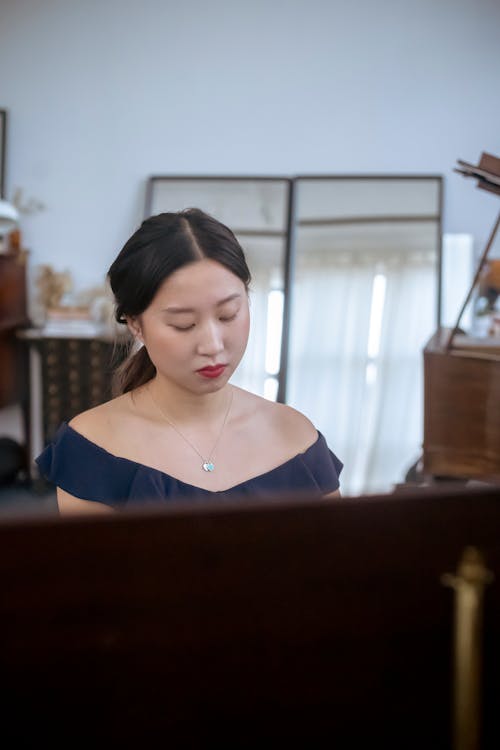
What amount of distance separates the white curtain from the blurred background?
11 millimetres

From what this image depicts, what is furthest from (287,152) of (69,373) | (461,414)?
(461,414)

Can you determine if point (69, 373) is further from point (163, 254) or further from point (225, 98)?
point (163, 254)

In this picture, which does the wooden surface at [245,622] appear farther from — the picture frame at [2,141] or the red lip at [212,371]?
the picture frame at [2,141]

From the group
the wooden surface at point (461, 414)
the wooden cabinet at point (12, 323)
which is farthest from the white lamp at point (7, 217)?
the wooden surface at point (461, 414)

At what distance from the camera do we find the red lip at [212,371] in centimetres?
140

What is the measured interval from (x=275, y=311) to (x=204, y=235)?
10.6 feet

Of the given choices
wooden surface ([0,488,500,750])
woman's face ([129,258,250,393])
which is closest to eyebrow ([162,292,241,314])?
woman's face ([129,258,250,393])

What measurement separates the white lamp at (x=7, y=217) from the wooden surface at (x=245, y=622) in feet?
13.0

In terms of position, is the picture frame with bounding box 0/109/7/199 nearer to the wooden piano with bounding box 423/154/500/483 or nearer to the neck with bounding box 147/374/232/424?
the wooden piano with bounding box 423/154/500/483

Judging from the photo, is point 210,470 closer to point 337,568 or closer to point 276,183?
point 337,568

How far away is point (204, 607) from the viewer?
669mm

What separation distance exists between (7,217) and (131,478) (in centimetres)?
324

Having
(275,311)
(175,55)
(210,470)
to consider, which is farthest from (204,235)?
(175,55)

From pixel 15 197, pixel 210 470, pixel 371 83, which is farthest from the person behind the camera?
pixel 15 197
